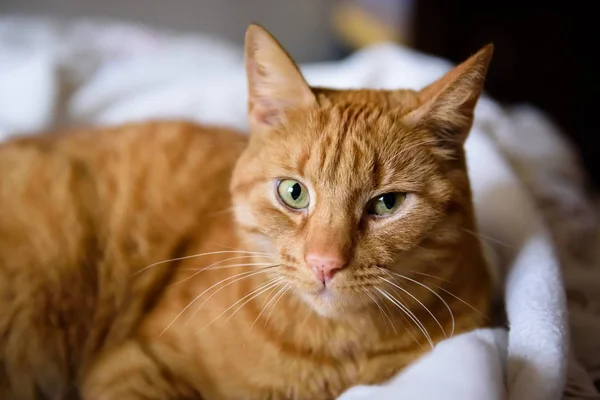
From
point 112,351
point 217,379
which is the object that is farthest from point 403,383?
point 112,351

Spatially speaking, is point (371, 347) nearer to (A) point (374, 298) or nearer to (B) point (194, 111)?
(A) point (374, 298)

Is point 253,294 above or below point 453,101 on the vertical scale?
below

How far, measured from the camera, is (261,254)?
1.18 m

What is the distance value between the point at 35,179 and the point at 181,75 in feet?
3.10

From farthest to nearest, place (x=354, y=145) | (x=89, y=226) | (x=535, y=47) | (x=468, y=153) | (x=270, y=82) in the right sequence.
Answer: (x=535, y=47) → (x=468, y=153) → (x=89, y=226) → (x=270, y=82) → (x=354, y=145)

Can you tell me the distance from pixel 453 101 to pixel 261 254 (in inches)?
19.4

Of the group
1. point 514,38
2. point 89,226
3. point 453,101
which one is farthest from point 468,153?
point 514,38

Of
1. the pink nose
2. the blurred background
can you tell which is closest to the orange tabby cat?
the pink nose

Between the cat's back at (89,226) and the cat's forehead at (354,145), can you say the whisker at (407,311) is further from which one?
the cat's back at (89,226)

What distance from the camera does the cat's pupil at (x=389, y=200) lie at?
44.1 inches

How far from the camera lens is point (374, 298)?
108 centimetres

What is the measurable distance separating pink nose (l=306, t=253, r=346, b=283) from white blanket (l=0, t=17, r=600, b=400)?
0.24 metres

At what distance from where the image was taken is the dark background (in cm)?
328

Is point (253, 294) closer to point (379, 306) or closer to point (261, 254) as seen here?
point (261, 254)
